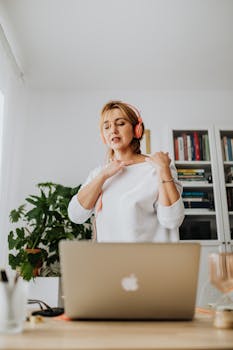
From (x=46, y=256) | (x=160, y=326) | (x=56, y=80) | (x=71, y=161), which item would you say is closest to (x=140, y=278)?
(x=160, y=326)

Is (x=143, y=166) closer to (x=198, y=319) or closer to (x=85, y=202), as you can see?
(x=85, y=202)

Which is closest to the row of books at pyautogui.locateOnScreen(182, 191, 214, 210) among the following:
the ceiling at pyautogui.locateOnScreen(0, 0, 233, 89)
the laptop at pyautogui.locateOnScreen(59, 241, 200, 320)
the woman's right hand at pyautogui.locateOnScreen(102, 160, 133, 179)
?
the ceiling at pyautogui.locateOnScreen(0, 0, 233, 89)

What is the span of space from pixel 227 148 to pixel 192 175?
47cm

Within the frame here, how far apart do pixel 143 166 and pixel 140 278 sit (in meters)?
0.88

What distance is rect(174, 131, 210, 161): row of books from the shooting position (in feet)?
10.1

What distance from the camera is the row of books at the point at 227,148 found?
3107 mm

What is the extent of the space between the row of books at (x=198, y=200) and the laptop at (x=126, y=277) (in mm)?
2239

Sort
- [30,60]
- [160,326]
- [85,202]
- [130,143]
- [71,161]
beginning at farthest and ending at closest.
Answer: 1. [71,161]
2. [30,60]
3. [130,143]
4. [85,202]
5. [160,326]

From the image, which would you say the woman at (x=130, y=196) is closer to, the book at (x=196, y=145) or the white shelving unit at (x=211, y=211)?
the white shelving unit at (x=211, y=211)

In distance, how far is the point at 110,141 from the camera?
1663 mm

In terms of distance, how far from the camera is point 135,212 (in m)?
1.39

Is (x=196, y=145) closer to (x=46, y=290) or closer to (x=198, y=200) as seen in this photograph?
(x=198, y=200)

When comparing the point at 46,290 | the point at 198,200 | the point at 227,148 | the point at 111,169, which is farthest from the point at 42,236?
the point at 227,148

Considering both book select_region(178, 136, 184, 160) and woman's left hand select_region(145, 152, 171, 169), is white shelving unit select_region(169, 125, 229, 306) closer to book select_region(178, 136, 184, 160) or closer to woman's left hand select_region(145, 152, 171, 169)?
book select_region(178, 136, 184, 160)
